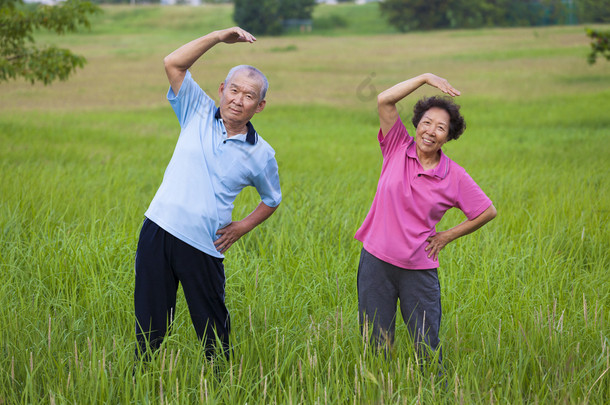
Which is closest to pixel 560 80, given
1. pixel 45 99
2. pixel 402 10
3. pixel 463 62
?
pixel 463 62

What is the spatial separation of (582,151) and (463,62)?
78.6 feet

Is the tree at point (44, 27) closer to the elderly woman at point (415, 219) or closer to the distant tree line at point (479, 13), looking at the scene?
the elderly woman at point (415, 219)

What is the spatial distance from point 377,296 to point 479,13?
162 feet

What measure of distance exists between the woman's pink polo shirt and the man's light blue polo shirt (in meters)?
0.56

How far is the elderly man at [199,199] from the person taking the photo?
2729 mm

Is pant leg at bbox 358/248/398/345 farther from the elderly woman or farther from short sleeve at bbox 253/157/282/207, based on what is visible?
short sleeve at bbox 253/157/282/207

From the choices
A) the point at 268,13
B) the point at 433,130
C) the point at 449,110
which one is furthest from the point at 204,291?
the point at 268,13

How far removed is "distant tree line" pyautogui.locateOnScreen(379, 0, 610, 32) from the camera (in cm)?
4853

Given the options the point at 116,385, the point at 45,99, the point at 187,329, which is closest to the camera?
the point at 116,385

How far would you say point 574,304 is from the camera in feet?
12.3

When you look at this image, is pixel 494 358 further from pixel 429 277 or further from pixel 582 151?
pixel 582 151

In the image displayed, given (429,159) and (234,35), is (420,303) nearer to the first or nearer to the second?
(429,159)

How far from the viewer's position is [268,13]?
48562 millimetres

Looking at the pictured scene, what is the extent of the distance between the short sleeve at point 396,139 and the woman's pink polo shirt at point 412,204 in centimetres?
7
